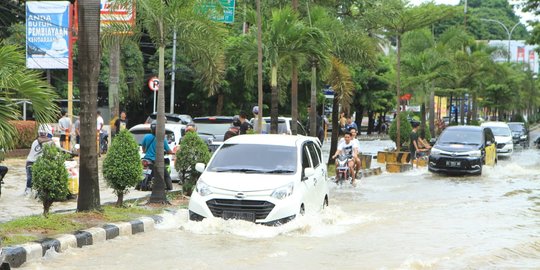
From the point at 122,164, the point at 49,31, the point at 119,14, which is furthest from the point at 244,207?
the point at 49,31

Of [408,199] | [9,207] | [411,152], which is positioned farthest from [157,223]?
[411,152]

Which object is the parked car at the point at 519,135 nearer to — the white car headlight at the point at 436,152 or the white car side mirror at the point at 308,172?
the white car headlight at the point at 436,152

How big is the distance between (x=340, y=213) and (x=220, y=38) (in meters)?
4.16

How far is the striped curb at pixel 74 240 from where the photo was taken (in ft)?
28.7

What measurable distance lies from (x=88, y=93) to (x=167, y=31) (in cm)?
311

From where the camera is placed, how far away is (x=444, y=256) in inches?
389

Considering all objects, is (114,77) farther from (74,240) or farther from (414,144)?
(74,240)

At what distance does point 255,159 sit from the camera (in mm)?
12367

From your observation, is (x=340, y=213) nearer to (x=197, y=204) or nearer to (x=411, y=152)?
(x=197, y=204)

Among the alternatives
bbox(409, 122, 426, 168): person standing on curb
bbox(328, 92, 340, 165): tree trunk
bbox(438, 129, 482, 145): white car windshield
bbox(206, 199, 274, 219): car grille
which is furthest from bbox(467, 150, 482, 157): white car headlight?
bbox(206, 199, 274, 219): car grille

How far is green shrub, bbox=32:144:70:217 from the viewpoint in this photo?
444 inches

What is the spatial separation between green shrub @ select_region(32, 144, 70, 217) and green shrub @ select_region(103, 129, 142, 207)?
126 cm

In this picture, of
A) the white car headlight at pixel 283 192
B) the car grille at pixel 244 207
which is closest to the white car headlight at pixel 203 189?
the car grille at pixel 244 207

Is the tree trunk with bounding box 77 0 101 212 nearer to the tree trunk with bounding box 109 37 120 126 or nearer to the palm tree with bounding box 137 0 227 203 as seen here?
the palm tree with bounding box 137 0 227 203
